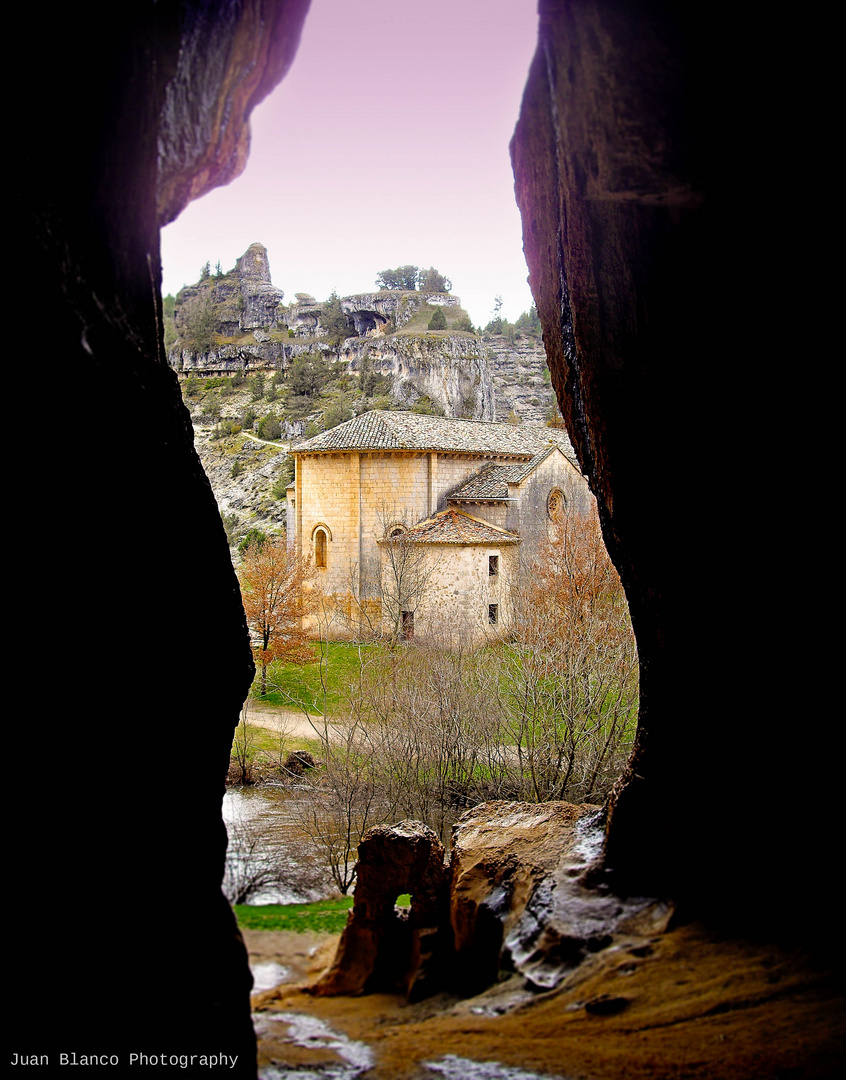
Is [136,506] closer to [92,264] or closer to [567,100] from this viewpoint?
[92,264]

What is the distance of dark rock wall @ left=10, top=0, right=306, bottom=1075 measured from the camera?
2971mm

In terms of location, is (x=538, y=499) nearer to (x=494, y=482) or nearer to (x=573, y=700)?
(x=494, y=482)

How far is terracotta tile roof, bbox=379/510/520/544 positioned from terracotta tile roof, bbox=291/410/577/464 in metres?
2.61

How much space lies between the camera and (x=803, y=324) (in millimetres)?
3842

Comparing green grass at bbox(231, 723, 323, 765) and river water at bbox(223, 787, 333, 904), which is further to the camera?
green grass at bbox(231, 723, 323, 765)

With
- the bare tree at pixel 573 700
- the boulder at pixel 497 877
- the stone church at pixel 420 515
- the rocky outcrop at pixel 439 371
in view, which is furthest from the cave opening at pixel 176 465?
the rocky outcrop at pixel 439 371

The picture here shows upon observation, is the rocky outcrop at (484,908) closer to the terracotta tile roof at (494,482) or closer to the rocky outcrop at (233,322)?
the terracotta tile roof at (494,482)

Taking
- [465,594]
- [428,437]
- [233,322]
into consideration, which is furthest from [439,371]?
[465,594]

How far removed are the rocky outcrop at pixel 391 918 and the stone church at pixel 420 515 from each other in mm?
16583

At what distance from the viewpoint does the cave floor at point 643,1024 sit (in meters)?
4.29

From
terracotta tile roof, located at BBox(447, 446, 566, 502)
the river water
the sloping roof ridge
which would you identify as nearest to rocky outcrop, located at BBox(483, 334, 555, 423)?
terracotta tile roof, located at BBox(447, 446, 566, 502)

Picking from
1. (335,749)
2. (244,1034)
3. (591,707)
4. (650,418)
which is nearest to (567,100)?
(650,418)

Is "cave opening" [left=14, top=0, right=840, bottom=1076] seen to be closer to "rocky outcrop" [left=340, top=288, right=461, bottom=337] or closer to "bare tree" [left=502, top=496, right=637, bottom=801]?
"bare tree" [left=502, top=496, right=637, bottom=801]

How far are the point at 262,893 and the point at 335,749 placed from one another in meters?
4.80
